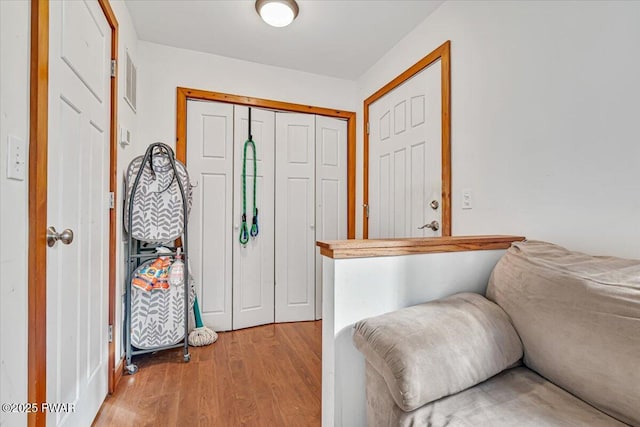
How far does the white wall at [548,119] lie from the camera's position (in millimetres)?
1146

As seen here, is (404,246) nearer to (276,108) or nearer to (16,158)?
(16,158)

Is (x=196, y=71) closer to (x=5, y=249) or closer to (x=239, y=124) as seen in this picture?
(x=239, y=124)

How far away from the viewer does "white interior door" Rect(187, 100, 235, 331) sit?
101 inches

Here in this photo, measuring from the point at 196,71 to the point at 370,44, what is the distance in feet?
5.00

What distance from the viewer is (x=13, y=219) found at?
818 mm

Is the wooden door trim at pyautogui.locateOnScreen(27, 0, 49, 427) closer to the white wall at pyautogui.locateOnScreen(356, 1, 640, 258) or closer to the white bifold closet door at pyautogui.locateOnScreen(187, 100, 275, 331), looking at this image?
the white bifold closet door at pyautogui.locateOnScreen(187, 100, 275, 331)

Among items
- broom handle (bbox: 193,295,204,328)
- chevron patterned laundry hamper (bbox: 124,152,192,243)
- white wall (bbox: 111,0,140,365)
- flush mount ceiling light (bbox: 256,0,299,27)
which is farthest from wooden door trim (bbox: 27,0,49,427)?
broom handle (bbox: 193,295,204,328)

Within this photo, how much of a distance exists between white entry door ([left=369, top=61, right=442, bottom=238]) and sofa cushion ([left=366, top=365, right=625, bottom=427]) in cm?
121

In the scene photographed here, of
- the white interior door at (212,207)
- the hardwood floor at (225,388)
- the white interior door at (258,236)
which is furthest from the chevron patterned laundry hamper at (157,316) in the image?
the white interior door at (258,236)

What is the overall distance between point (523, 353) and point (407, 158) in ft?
5.33

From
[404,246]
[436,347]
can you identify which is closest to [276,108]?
[404,246]

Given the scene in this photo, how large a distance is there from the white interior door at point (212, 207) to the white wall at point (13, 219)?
168cm

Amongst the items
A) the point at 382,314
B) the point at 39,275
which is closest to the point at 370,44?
the point at 382,314

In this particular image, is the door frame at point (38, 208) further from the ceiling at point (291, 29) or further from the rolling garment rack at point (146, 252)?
the ceiling at point (291, 29)
